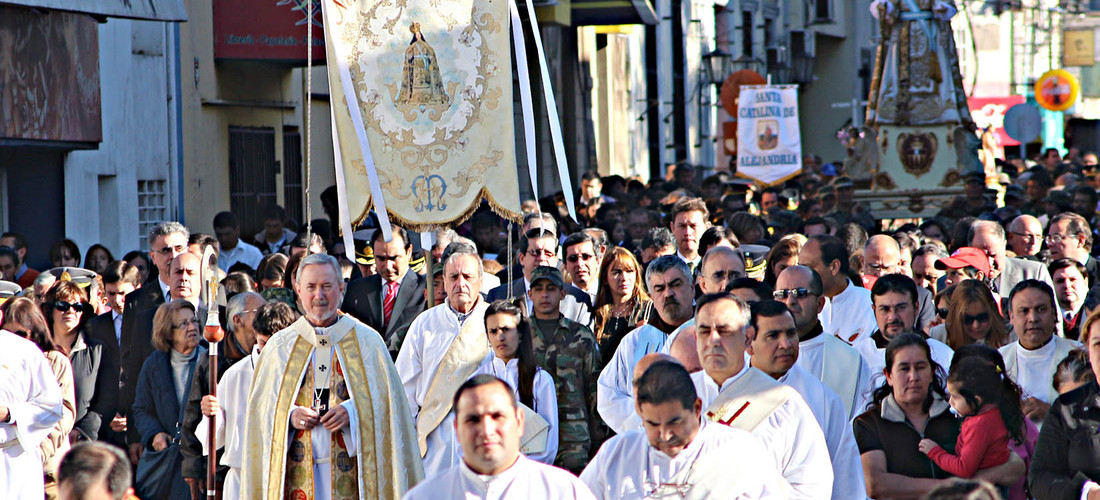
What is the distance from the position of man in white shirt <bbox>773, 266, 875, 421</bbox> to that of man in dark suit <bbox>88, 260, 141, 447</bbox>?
147 inches

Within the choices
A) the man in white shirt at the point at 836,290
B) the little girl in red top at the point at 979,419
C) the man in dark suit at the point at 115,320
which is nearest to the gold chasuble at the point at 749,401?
the little girl in red top at the point at 979,419

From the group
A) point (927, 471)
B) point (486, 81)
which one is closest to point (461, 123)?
point (486, 81)

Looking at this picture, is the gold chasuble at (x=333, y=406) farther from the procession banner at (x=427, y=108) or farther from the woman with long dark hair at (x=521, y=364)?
the procession banner at (x=427, y=108)

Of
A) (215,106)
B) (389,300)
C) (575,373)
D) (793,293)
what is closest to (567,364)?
(575,373)

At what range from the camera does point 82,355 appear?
8.72 meters

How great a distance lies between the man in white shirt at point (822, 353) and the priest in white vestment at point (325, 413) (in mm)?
1738

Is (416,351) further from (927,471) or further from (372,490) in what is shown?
(927,471)

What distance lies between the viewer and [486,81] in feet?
26.5

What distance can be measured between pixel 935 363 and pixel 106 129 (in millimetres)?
10875

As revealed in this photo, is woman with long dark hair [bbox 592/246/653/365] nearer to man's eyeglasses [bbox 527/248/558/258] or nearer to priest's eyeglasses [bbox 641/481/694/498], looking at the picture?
man's eyeglasses [bbox 527/248/558/258]

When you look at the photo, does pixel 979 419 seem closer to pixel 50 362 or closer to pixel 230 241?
pixel 50 362

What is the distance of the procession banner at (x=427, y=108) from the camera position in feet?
26.1

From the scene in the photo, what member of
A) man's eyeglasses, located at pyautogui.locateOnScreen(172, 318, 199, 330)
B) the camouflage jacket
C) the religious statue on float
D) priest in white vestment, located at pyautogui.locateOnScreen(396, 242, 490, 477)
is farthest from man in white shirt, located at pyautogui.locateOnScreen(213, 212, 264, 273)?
the religious statue on float

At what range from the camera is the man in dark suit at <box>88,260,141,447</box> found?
28.7 feet
